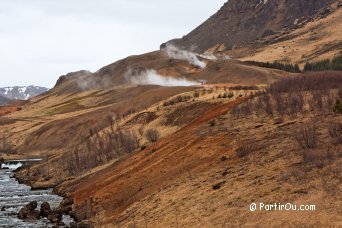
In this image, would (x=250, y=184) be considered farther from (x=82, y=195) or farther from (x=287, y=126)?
(x=82, y=195)

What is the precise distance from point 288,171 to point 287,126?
34.2 feet

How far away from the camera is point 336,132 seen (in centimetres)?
3319

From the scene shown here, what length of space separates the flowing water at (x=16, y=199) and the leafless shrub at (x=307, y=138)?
20312mm

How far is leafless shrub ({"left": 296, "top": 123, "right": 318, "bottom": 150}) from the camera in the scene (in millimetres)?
32562

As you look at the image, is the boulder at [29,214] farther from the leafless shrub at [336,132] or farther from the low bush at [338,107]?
the low bush at [338,107]

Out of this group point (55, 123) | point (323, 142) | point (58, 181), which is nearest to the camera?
point (323, 142)

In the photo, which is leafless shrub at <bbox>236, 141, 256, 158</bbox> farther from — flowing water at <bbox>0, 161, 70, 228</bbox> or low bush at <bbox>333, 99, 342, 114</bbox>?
flowing water at <bbox>0, 161, 70, 228</bbox>

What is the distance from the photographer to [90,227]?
114 feet

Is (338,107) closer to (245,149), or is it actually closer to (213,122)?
(245,149)

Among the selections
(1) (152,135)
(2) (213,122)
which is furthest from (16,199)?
(2) (213,122)

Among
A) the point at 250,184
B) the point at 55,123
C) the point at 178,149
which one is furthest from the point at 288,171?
the point at 55,123

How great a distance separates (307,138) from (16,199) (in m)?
36.0

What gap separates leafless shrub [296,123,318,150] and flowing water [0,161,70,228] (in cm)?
2031

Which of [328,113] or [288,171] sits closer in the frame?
[288,171]
